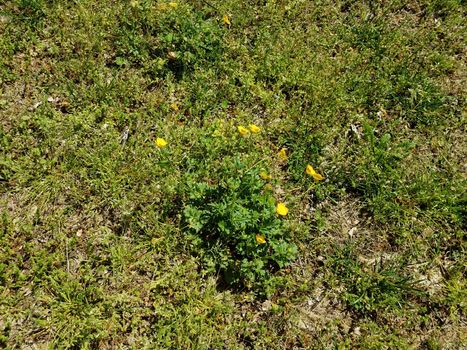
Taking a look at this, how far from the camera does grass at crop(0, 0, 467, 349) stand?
10.8 ft

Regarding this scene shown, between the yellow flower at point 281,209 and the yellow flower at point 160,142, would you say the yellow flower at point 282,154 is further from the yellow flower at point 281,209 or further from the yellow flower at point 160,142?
the yellow flower at point 160,142

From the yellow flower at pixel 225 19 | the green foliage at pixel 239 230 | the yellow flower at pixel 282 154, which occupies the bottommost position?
the green foliage at pixel 239 230

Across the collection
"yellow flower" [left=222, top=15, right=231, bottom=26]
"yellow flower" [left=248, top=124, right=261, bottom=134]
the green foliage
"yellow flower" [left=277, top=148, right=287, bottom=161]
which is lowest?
the green foliage

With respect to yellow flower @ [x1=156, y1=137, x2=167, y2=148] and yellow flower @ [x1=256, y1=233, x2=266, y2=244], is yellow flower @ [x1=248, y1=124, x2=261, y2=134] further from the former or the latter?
yellow flower @ [x1=256, y1=233, x2=266, y2=244]

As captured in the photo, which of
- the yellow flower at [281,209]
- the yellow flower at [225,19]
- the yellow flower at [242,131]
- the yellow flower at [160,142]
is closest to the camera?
the yellow flower at [281,209]

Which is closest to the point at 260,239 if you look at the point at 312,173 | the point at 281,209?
the point at 281,209

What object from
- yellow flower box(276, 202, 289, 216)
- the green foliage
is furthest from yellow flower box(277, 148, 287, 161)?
yellow flower box(276, 202, 289, 216)

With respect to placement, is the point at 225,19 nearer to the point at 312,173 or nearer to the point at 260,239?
the point at 312,173

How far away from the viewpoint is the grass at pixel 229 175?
10.8 feet

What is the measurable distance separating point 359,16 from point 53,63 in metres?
3.68

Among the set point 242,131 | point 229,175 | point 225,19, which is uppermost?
point 225,19

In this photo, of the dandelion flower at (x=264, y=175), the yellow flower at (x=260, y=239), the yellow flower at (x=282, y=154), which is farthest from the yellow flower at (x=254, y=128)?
the yellow flower at (x=260, y=239)

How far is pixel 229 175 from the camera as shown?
3689 millimetres

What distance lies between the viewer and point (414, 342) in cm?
338
